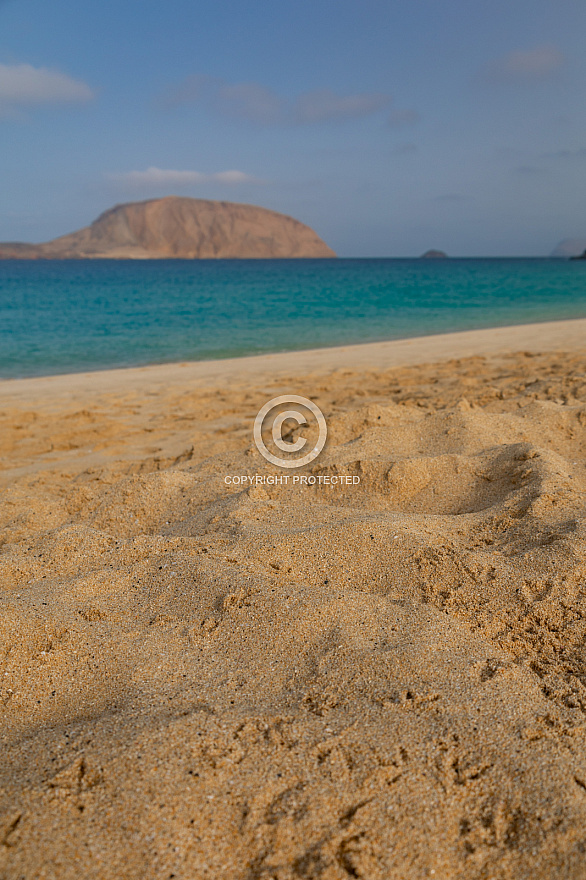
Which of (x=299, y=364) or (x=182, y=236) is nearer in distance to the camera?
(x=299, y=364)

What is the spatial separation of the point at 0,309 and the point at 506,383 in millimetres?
22386

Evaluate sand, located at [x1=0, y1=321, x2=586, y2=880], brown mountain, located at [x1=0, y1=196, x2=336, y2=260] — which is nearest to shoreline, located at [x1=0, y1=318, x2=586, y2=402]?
sand, located at [x1=0, y1=321, x2=586, y2=880]

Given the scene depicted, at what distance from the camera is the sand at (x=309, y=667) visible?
3.91 ft

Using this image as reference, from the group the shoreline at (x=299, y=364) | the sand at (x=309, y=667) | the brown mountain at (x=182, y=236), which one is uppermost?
the brown mountain at (x=182, y=236)

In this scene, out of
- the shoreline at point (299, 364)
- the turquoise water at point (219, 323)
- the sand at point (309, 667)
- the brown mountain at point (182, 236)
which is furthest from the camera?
the brown mountain at point (182, 236)

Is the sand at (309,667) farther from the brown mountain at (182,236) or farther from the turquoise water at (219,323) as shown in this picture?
the brown mountain at (182,236)

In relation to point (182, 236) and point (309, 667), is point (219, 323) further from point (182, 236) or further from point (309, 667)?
point (182, 236)

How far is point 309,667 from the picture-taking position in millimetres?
1768

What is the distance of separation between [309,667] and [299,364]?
7867 millimetres

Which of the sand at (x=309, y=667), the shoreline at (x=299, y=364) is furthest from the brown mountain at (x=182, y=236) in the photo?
the sand at (x=309, y=667)

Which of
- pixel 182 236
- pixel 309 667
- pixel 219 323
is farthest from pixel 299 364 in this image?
pixel 182 236

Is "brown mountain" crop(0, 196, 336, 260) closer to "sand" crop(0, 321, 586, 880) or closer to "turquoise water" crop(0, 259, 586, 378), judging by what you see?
"turquoise water" crop(0, 259, 586, 378)

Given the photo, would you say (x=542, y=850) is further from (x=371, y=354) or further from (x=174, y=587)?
(x=371, y=354)

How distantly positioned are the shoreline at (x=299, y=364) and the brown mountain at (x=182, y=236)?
12119cm
